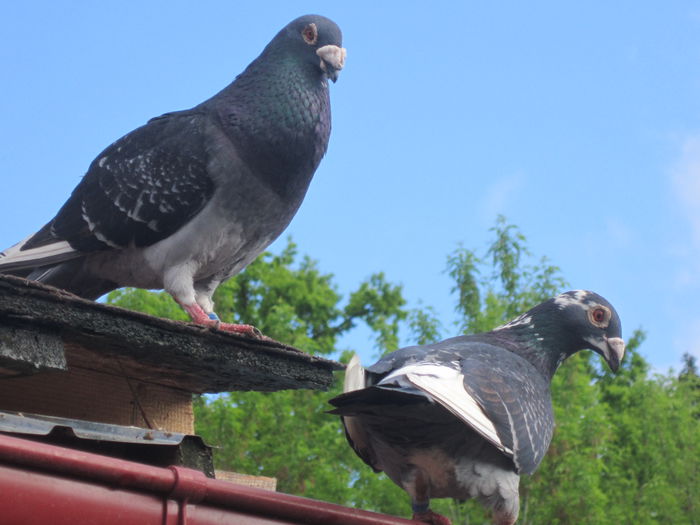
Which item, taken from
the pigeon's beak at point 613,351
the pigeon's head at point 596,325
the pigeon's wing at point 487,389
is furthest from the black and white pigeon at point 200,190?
the pigeon's beak at point 613,351

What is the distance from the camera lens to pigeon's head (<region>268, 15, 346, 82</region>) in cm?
514

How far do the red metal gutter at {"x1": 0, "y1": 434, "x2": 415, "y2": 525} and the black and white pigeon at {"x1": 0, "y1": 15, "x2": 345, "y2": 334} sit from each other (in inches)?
58.9

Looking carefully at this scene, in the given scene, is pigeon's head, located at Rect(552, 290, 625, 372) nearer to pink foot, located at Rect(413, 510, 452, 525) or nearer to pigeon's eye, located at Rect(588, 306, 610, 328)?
pigeon's eye, located at Rect(588, 306, 610, 328)

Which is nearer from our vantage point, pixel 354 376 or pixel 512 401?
pixel 354 376

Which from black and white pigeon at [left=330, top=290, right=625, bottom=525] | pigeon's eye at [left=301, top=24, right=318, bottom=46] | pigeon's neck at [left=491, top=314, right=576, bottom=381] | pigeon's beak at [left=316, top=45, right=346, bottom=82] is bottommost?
black and white pigeon at [left=330, top=290, right=625, bottom=525]

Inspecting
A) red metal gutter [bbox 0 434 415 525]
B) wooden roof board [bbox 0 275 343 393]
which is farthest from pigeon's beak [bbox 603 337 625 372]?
red metal gutter [bbox 0 434 415 525]

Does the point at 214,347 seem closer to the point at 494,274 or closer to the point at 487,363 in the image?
the point at 487,363

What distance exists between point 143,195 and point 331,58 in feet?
3.86

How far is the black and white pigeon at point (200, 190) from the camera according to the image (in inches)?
189

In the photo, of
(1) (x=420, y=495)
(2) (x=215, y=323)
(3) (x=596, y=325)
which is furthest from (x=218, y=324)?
(3) (x=596, y=325)

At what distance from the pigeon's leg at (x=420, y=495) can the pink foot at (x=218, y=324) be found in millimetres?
890

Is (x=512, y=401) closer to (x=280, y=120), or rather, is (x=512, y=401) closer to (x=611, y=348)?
(x=611, y=348)

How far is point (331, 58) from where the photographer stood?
16.8 ft

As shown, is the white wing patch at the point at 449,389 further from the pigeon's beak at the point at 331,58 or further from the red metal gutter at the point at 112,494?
the pigeon's beak at the point at 331,58
